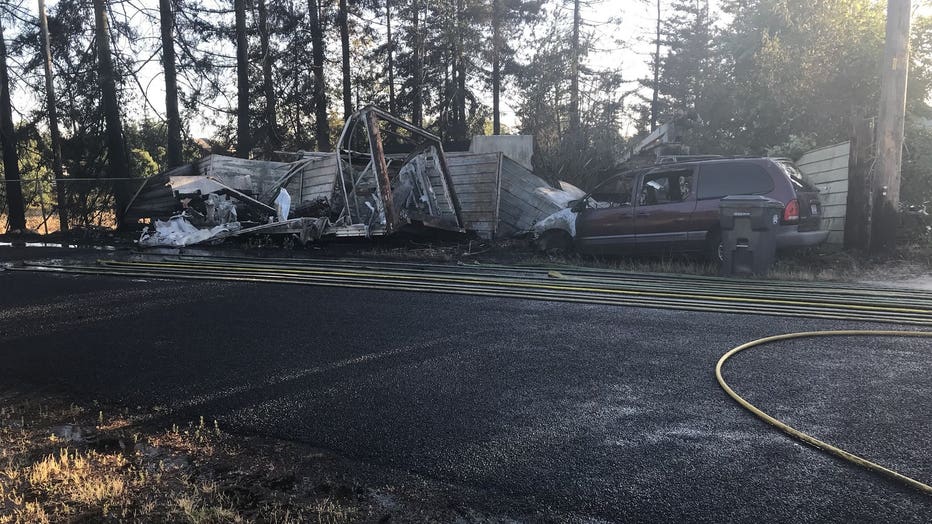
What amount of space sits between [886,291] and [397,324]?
6.58 m

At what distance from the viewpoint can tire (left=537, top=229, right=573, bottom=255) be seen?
11.3m

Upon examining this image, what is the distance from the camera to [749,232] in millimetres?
8516

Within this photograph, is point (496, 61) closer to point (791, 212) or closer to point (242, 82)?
point (242, 82)

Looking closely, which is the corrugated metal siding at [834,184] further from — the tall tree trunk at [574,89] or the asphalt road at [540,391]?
the tall tree trunk at [574,89]

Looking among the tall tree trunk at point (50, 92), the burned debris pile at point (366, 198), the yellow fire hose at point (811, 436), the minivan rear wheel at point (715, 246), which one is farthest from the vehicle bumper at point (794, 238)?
the tall tree trunk at point (50, 92)

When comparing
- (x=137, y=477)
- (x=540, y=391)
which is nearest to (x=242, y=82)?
(x=540, y=391)

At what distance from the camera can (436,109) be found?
2992cm

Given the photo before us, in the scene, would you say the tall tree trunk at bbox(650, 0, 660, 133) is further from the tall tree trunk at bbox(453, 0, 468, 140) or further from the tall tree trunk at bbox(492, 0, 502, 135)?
the tall tree trunk at bbox(453, 0, 468, 140)

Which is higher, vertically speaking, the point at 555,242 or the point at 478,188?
the point at 478,188

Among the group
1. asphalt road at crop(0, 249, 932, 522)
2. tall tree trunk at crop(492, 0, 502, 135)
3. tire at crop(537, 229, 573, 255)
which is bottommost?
asphalt road at crop(0, 249, 932, 522)

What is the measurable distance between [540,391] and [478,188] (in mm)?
9647

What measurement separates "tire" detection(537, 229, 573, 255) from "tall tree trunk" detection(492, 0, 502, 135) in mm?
18792

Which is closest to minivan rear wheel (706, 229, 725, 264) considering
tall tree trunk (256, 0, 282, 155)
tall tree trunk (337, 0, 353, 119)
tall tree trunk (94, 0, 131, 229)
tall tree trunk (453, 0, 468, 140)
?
tall tree trunk (256, 0, 282, 155)

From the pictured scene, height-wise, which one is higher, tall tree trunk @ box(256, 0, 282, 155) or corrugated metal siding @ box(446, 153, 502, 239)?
tall tree trunk @ box(256, 0, 282, 155)
